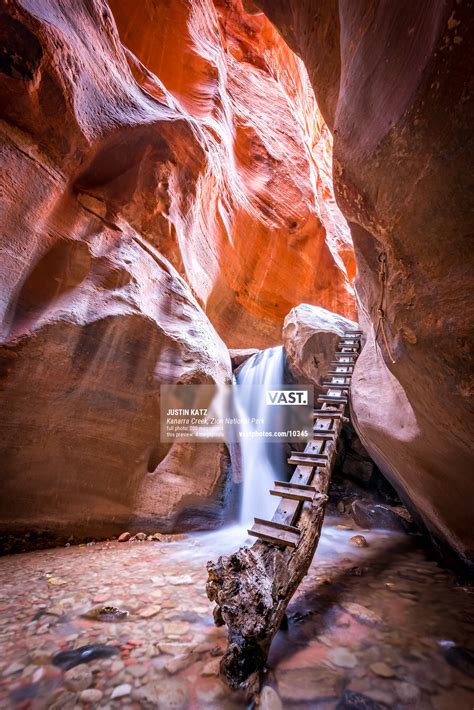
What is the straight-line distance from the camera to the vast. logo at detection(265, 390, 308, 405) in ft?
24.5

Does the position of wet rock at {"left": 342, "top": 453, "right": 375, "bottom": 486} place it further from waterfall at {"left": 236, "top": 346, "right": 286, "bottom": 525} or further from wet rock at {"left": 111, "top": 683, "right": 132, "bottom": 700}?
wet rock at {"left": 111, "top": 683, "right": 132, "bottom": 700}

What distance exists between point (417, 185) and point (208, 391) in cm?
466

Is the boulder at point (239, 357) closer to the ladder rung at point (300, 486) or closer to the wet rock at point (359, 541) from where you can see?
the wet rock at point (359, 541)

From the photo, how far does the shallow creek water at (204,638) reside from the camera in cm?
175

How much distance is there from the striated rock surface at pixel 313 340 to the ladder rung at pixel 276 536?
477 cm

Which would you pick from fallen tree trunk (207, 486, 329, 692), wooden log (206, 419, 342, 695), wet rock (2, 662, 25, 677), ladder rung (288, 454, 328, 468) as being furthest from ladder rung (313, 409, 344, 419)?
wet rock (2, 662, 25, 677)

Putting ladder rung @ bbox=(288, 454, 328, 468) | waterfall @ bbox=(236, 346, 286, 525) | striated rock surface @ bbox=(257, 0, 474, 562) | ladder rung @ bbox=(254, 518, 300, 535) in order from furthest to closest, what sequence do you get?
waterfall @ bbox=(236, 346, 286, 525), ladder rung @ bbox=(288, 454, 328, 468), ladder rung @ bbox=(254, 518, 300, 535), striated rock surface @ bbox=(257, 0, 474, 562)

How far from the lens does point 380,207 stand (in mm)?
2088

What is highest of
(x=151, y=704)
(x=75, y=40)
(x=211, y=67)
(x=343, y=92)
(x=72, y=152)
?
(x=211, y=67)

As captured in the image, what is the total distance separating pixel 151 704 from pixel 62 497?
11.1 feet

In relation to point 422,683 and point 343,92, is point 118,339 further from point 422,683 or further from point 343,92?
point 422,683

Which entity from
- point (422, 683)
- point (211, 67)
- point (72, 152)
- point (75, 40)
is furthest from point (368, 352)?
point (211, 67)

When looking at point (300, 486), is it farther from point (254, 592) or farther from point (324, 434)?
point (254, 592)

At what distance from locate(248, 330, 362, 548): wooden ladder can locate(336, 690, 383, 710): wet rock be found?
2.81 feet
